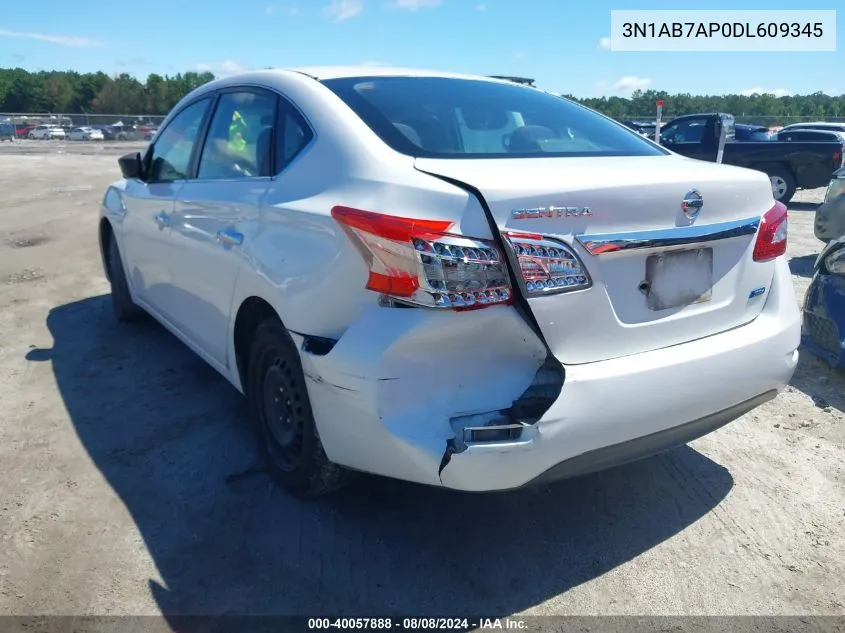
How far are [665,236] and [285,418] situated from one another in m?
1.65

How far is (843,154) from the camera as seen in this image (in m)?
12.7

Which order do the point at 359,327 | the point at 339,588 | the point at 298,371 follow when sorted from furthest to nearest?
1. the point at 298,371
2. the point at 339,588
3. the point at 359,327

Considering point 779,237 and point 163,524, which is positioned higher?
point 779,237

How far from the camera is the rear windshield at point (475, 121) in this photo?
2.69 metres

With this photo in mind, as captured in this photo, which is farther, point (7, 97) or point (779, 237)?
point (7, 97)

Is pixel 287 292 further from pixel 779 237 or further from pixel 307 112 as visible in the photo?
pixel 779 237

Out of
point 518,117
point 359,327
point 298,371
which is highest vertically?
point 518,117

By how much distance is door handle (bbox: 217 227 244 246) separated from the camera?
119 inches

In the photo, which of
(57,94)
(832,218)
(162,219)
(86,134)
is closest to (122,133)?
(86,134)

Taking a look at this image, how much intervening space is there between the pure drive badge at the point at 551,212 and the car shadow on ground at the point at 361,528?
1.28 metres

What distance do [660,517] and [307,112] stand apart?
7.09ft

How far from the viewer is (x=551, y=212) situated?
220 centimetres

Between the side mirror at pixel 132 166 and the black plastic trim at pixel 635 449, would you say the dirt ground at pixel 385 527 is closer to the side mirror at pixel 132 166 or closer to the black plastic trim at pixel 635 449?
the black plastic trim at pixel 635 449

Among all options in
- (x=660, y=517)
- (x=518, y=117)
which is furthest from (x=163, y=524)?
(x=518, y=117)
